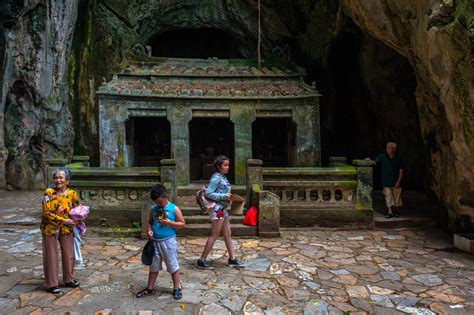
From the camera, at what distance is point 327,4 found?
12.6 m

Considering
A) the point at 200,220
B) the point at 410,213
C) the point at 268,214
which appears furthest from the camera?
the point at 410,213

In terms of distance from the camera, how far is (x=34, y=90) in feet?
45.8

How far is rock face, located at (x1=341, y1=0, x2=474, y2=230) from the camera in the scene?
6.57 meters

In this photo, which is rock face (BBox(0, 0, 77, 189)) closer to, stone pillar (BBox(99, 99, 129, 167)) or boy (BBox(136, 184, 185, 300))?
stone pillar (BBox(99, 99, 129, 167))

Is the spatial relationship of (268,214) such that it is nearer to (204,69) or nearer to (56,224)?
(56,224)

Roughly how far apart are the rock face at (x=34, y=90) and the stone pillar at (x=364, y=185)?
38.5 ft

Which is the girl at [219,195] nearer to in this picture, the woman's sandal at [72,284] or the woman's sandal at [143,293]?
the woman's sandal at [143,293]

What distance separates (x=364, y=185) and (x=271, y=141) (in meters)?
7.13

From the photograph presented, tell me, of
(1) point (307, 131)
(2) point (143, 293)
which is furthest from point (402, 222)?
(2) point (143, 293)

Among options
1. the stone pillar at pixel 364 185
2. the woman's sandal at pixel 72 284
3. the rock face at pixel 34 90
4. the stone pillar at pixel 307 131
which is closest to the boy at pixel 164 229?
the woman's sandal at pixel 72 284

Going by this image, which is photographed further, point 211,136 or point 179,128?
point 211,136

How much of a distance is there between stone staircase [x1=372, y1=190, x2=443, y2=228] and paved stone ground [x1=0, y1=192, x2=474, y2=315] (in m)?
0.51

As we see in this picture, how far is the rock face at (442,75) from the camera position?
6.57 m

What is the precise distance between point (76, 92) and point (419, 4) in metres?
12.7
